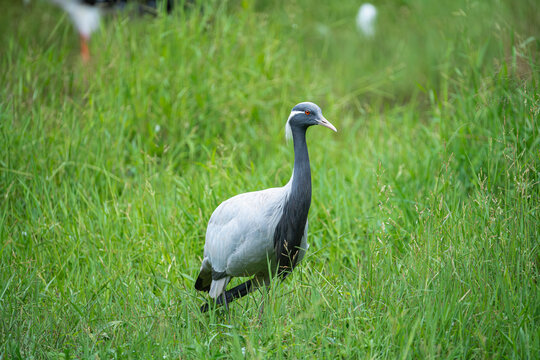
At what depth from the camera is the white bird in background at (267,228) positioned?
10.3ft

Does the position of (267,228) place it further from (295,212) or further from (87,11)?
(87,11)

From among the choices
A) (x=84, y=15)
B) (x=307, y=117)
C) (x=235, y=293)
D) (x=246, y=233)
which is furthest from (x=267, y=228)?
(x=84, y=15)

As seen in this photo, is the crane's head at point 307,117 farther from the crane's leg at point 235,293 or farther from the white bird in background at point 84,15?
the white bird in background at point 84,15

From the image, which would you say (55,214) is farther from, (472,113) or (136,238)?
(472,113)

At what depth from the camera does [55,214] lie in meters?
4.37

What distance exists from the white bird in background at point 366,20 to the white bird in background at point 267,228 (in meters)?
4.80

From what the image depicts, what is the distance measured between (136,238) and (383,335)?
7.19 feet

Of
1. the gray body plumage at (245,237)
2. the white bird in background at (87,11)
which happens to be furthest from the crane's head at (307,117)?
the white bird in background at (87,11)

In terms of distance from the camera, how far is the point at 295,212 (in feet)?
10.2

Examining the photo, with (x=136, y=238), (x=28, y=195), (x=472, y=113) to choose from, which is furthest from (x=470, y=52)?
(x=28, y=195)

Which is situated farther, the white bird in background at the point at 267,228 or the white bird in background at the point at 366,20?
the white bird in background at the point at 366,20

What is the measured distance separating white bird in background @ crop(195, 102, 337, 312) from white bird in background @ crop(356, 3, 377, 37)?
189 inches

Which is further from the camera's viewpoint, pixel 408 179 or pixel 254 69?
pixel 254 69

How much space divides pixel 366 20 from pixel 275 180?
161 inches
